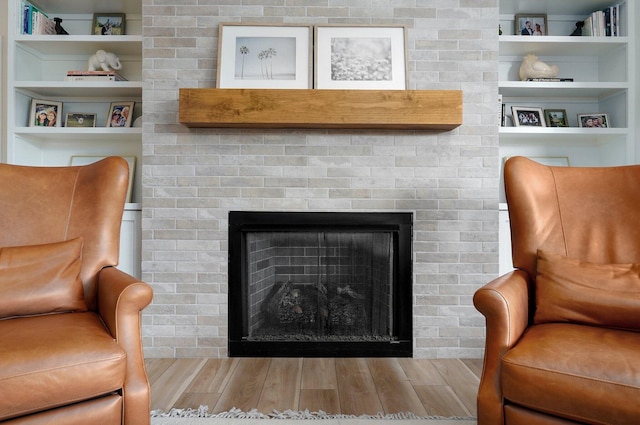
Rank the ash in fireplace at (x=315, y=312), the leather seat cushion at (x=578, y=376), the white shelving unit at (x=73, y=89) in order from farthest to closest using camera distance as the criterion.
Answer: the white shelving unit at (x=73, y=89) < the ash in fireplace at (x=315, y=312) < the leather seat cushion at (x=578, y=376)

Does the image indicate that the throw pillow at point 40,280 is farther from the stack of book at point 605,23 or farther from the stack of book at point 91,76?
the stack of book at point 605,23

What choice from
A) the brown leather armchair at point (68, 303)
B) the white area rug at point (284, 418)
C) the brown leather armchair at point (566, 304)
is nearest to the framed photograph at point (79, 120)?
the brown leather armchair at point (68, 303)

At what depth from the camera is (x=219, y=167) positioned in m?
2.71

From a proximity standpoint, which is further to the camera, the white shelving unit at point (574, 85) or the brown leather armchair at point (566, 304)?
the white shelving unit at point (574, 85)

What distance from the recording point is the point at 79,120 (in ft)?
10.5

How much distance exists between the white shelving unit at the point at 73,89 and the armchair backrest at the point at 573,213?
2117 mm

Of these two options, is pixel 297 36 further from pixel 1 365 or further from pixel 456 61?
pixel 1 365

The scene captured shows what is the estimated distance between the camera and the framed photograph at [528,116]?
3.14 metres

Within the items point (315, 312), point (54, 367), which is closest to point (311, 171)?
point (315, 312)

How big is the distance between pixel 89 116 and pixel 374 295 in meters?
2.25

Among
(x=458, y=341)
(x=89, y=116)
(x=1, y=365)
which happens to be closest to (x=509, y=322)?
(x=458, y=341)

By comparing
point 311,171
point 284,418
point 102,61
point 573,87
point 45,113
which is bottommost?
point 284,418

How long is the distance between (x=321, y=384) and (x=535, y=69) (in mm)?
2350

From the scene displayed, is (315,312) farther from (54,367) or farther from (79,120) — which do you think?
(79,120)
